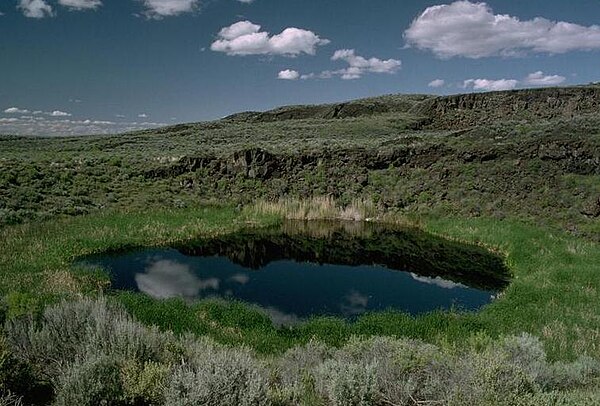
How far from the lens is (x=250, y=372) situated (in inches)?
235

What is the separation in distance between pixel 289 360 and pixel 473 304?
30.0 feet

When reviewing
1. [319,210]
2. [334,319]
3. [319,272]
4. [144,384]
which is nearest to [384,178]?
[319,210]

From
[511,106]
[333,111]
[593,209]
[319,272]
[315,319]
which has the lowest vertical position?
[319,272]

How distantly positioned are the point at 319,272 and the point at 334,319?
664 cm

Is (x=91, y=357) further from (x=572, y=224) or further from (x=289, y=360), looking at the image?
(x=572, y=224)

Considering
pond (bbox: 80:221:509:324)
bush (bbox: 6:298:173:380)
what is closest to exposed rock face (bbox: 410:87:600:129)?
pond (bbox: 80:221:509:324)

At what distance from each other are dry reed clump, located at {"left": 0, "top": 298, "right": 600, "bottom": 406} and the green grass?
160 cm

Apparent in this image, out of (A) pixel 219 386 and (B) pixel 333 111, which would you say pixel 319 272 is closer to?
(A) pixel 219 386

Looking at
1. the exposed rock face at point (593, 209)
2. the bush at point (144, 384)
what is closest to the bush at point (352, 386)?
the bush at point (144, 384)

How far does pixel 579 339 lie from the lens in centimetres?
1059

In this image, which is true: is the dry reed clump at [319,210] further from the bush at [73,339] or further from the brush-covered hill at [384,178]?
the bush at [73,339]

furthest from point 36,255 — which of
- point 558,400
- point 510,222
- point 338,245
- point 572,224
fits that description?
point 572,224

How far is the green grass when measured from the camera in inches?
439

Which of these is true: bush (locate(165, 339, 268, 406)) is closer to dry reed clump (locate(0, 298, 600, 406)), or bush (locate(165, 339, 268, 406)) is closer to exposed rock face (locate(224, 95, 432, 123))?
dry reed clump (locate(0, 298, 600, 406))
